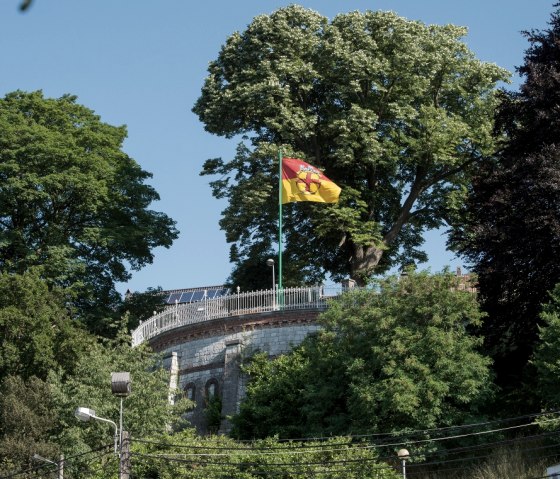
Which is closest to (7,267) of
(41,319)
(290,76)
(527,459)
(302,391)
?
(41,319)

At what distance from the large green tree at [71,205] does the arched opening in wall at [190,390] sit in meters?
6.21

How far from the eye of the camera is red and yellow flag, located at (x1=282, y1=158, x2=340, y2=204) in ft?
145

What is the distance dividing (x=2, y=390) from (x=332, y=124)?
1598 centimetres

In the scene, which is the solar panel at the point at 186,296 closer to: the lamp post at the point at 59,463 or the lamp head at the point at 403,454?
the lamp post at the point at 59,463

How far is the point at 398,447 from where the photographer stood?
108 feet

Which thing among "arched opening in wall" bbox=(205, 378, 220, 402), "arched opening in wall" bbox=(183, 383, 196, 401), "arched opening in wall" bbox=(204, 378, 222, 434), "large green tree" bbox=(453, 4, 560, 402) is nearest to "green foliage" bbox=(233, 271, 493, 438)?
"large green tree" bbox=(453, 4, 560, 402)

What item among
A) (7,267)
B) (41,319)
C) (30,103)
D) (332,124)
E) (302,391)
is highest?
(30,103)

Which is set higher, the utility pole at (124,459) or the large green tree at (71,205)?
the large green tree at (71,205)

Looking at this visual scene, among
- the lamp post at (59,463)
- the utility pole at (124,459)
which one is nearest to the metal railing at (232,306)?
the lamp post at (59,463)

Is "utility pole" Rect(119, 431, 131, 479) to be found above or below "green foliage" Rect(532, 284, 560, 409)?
below

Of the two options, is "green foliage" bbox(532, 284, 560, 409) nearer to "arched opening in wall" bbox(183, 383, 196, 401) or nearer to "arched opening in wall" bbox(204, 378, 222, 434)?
"arched opening in wall" bbox(204, 378, 222, 434)

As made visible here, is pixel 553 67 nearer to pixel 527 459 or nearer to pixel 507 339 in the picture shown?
pixel 507 339

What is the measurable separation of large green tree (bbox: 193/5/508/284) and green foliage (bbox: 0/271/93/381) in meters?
8.51

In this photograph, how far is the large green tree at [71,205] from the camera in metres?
49.9
